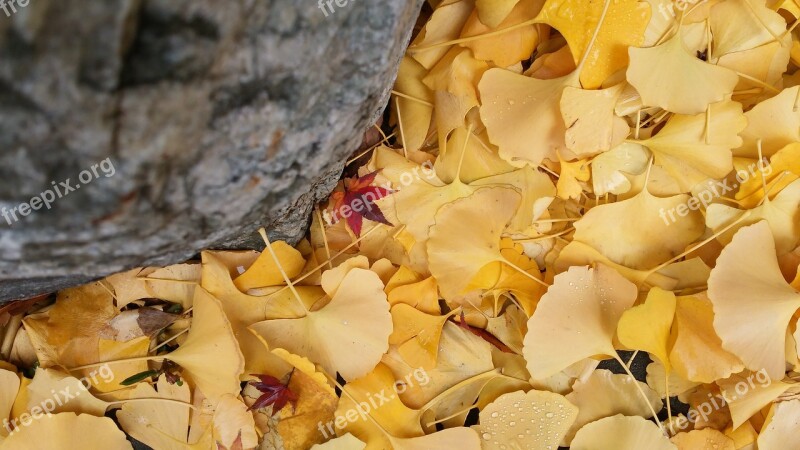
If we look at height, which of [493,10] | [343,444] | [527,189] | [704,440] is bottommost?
[704,440]

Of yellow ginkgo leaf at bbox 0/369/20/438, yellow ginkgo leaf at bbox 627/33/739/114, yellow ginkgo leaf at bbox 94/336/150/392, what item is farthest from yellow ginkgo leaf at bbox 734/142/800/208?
yellow ginkgo leaf at bbox 0/369/20/438

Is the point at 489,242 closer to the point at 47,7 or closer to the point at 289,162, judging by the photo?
the point at 289,162

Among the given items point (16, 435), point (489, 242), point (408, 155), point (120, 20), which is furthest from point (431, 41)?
point (16, 435)

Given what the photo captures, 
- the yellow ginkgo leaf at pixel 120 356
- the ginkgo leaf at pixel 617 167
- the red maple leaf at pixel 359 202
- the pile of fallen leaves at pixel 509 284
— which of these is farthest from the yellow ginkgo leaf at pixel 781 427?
the yellow ginkgo leaf at pixel 120 356

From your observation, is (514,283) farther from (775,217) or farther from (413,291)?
(775,217)

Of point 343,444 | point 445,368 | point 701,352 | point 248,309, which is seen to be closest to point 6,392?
point 248,309

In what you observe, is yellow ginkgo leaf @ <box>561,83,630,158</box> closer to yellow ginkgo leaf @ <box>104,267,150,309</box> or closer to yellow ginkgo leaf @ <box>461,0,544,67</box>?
yellow ginkgo leaf @ <box>461,0,544,67</box>
